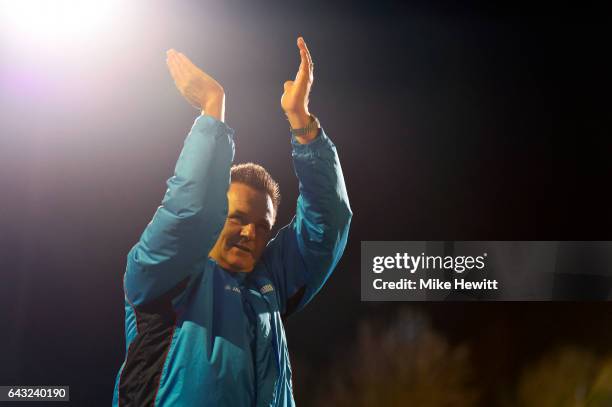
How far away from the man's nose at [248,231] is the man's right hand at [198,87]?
343 millimetres

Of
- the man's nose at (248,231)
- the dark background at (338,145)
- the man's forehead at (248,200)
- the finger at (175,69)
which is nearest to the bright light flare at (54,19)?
the dark background at (338,145)

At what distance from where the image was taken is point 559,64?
2.06 meters

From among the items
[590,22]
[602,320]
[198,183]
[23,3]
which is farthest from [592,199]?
[23,3]

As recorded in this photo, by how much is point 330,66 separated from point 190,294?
0.87 metres

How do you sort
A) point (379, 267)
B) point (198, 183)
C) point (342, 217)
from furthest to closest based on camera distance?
point (379, 267)
point (342, 217)
point (198, 183)

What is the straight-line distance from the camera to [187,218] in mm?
1641

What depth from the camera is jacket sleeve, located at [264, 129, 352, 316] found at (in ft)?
5.97

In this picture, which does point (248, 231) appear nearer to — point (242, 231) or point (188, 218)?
point (242, 231)

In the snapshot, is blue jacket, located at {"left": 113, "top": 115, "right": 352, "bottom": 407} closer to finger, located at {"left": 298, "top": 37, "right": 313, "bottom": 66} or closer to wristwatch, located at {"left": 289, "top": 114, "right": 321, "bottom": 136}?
wristwatch, located at {"left": 289, "top": 114, "right": 321, "bottom": 136}

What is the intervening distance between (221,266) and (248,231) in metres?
0.13

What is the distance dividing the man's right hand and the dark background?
0.07 m

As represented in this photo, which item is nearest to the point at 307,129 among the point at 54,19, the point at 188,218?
the point at 188,218

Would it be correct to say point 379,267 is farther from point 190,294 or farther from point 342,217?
point 190,294

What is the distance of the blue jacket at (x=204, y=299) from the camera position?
1.68 meters
